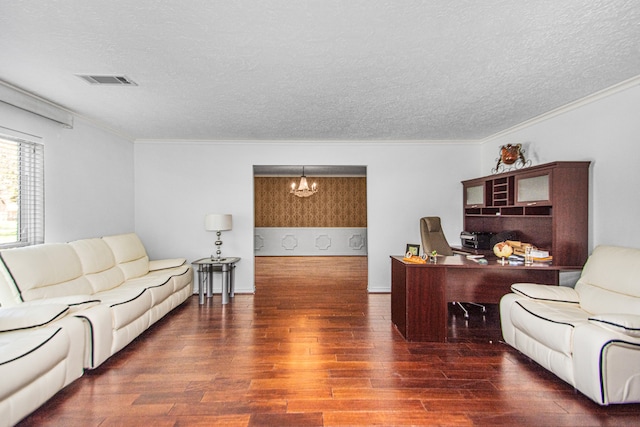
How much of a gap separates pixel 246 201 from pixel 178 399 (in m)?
3.52

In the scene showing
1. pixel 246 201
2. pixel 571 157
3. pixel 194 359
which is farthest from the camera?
pixel 246 201

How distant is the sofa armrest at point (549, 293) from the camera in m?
3.02

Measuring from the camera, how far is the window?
318cm

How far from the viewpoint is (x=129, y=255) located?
4.32 metres

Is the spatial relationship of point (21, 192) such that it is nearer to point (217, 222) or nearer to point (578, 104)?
point (217, 222)

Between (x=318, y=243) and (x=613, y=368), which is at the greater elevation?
(x=318, y=243)

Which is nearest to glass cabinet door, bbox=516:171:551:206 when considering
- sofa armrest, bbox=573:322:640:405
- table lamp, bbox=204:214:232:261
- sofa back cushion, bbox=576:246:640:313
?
sofa back cushion, bbox=576:246:640:313

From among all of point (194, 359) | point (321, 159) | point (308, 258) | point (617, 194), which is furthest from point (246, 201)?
point (617, 194)

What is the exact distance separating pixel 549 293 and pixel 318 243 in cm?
715

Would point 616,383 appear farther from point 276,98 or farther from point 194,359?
point 276,98

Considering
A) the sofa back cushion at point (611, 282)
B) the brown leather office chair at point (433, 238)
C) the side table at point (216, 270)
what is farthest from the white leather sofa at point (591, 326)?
the side table at point (216, 270)

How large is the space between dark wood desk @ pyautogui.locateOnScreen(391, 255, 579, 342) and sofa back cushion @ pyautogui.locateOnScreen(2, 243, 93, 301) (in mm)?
3301

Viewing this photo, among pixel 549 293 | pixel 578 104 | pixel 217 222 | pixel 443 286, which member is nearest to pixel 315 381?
pixel 443 286

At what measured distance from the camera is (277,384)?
2.51m
